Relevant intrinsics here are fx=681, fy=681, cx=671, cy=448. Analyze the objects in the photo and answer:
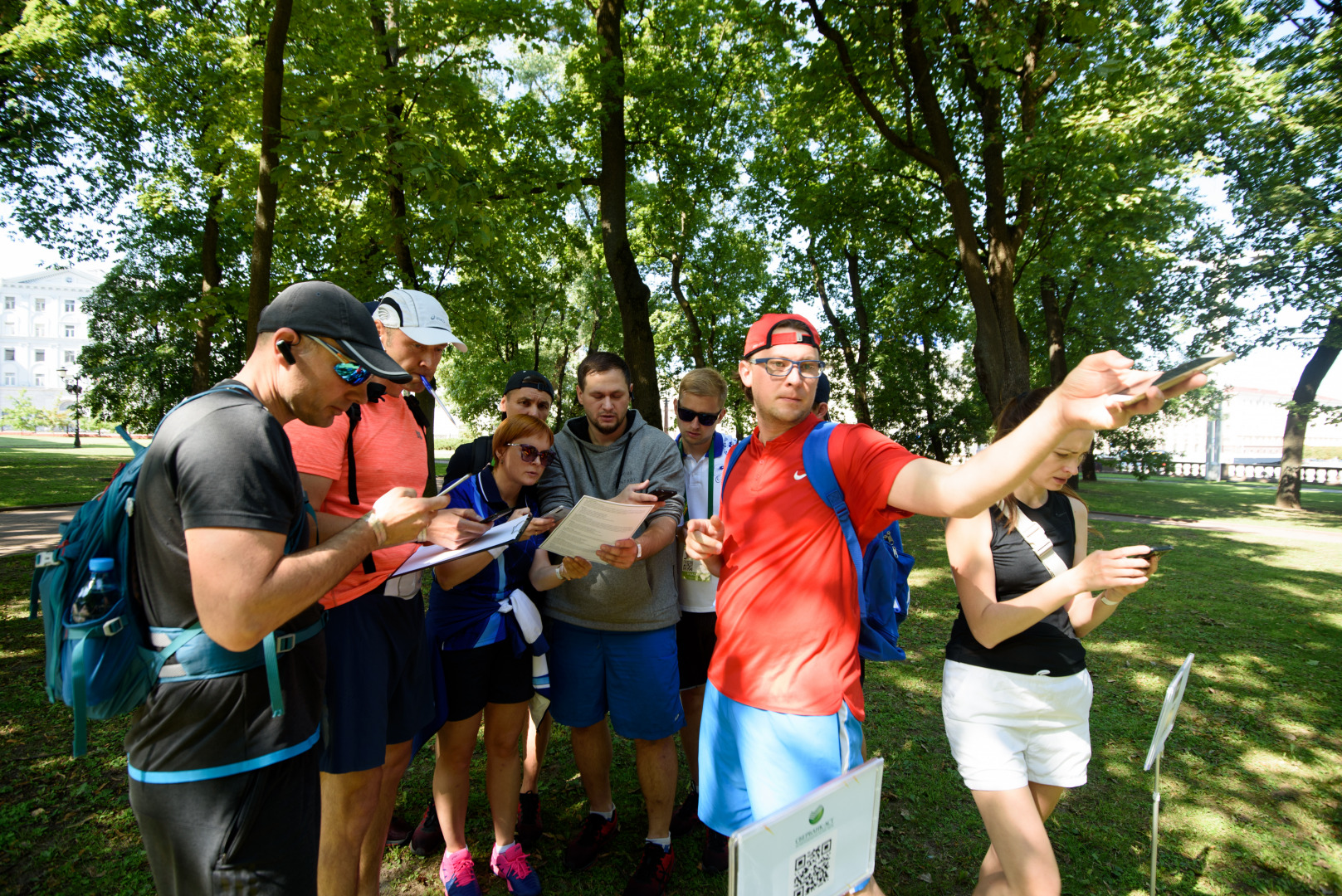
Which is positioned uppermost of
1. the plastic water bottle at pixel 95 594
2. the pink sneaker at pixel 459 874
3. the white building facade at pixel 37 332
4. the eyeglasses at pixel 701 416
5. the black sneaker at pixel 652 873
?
the white building facade at pixel 37 332

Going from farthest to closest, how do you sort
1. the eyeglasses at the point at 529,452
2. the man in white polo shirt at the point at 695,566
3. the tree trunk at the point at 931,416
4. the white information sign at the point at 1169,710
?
1. the tree trunk at the point at 931,416
2. the man in white polo shirt at the point at 695,566
3. the eyeglasses at the point at 529,452
4. the white information sign at the point at 1169,710

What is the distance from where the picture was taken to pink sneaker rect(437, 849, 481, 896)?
285cm

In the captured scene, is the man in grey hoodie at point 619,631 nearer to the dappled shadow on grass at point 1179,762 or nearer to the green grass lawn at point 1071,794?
the green grass lawn at point 1071,794

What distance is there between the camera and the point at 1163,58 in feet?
37.2

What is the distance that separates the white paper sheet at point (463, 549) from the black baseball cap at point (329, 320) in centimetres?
72

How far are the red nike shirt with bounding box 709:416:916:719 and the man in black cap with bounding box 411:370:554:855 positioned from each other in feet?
4.54

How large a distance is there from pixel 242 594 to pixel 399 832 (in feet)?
8.35

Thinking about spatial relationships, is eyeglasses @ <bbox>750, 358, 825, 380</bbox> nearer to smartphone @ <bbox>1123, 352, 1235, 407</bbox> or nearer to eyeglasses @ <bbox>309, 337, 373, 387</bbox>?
smartphone @ <bbox>1123, 352, 1235, 407</bbox>

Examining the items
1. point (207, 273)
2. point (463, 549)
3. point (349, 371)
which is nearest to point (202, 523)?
point (349, 371)

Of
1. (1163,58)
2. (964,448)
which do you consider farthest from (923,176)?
(964,448)

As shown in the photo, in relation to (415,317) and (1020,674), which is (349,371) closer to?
(415,317)

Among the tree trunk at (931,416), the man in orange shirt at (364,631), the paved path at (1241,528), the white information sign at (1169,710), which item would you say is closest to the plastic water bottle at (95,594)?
the man in orange shirt at (364,631)

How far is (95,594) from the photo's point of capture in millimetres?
1461

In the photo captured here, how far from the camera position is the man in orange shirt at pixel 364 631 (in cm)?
227
